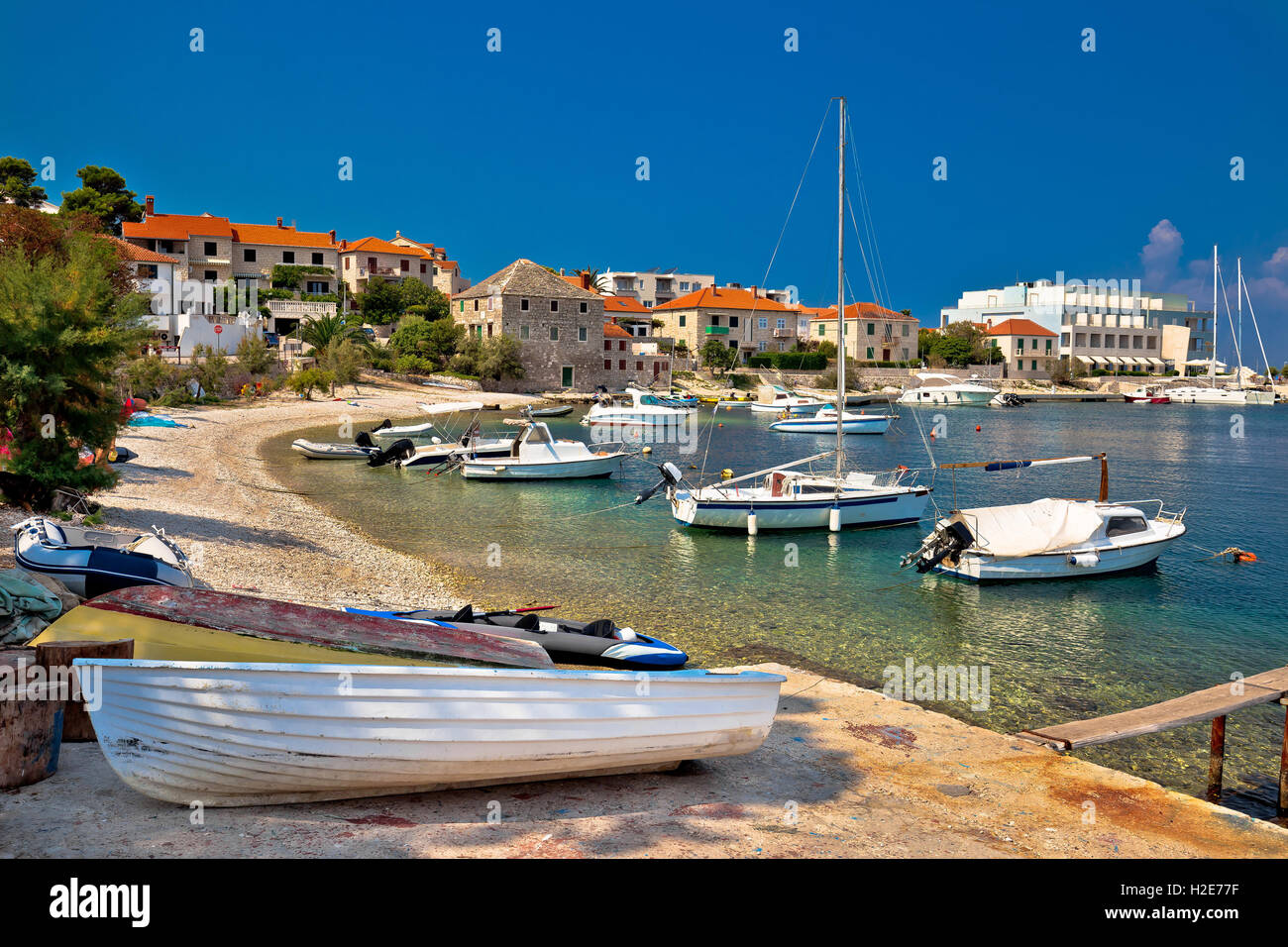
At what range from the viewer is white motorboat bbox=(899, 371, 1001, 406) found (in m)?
94.4

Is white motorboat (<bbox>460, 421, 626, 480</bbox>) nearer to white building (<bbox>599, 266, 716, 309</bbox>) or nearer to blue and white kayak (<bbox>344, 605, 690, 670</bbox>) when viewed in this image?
blue and white kayak (<bbox>344, 605, 690, 670</bbox>)

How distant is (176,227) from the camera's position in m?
75.3

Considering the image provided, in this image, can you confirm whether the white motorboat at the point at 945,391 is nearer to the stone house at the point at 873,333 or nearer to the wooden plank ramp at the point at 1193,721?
the stone house at the point at 873,333

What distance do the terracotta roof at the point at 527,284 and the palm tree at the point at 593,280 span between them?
64.7 ft

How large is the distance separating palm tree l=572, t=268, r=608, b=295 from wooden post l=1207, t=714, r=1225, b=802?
94.4 metres

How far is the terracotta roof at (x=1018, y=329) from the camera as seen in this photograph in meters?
116

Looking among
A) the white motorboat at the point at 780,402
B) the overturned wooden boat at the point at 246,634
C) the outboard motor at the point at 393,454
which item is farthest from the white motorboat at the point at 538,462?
the white motorboat at the point at 780,402

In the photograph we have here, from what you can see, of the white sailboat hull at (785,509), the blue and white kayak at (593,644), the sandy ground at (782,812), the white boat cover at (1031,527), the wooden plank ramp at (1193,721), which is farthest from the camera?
the white sailboat hull at (785,509)

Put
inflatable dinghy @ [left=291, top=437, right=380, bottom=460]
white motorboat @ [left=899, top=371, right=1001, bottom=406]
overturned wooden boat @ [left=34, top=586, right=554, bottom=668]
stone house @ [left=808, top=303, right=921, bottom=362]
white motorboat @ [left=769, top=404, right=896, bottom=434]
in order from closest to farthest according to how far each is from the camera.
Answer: overturned wooden boat @ [left=34, top=586, right=554, bottom=668], inflatable dinghy @ [left=291, top=437, right=380, bottom=460], white motorboat @ [left=769, top=404, right=896, bottom=434], white motorboat @ [left=899, top=371, right=1001, bottom=406], stone house @ [left=808, top=303, right=921, bottom=362]

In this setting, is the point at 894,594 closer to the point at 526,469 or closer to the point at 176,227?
the point at 526,469

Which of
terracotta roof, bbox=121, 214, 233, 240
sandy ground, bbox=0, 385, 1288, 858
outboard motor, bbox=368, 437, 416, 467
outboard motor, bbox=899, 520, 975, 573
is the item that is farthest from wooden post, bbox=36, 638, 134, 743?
terracotta roof, bbox=121, 214, 233, 240
